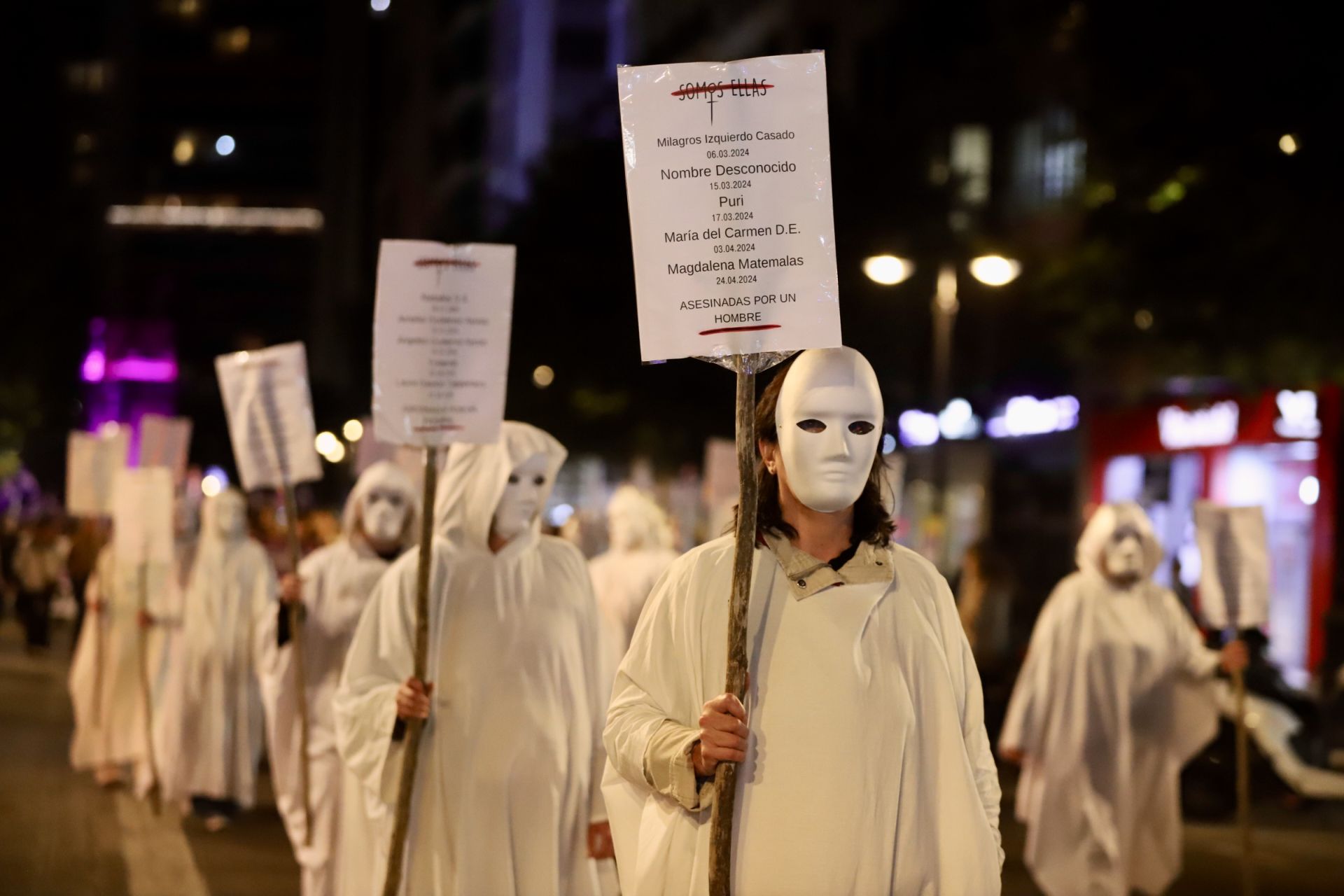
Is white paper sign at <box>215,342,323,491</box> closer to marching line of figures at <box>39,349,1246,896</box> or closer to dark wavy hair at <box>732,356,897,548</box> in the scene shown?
marching line of figures at <box>39,349,1246,896</box>

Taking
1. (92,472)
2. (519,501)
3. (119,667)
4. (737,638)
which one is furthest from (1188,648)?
(92,472)

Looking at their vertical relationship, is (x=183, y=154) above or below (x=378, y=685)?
above

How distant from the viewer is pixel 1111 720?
36.2 ft

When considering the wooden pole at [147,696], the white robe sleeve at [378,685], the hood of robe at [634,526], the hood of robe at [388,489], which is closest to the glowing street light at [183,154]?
the wooden pole at [147,696]

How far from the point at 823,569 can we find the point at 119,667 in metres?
12.5

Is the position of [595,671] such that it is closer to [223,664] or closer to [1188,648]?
[1188,648]

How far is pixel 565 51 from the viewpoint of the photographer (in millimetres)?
97312

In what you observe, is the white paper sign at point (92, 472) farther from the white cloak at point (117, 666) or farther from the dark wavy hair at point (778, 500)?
the dark wavy hair at point (778, 500)

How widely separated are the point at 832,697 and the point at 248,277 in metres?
119

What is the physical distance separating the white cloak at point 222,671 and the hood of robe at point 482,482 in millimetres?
7218

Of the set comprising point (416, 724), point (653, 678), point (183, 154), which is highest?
point (183, 154)

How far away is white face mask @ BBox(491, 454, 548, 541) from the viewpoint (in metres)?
6.93

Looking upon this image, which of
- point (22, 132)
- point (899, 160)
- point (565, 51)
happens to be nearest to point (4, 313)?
point (22, 132)

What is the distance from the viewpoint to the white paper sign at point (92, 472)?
16969mm
